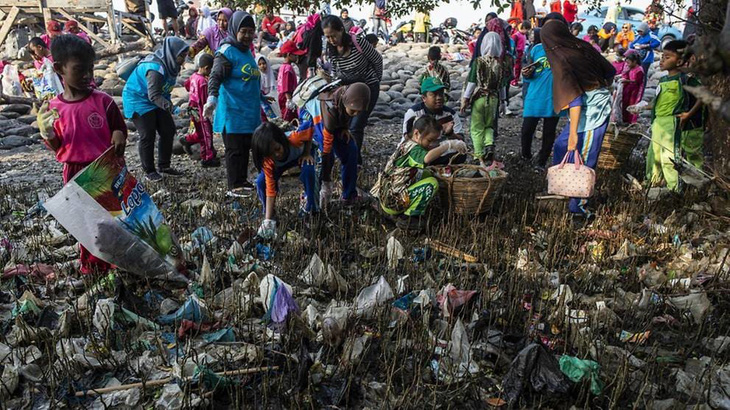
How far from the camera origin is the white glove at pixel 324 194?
3861 millimetres

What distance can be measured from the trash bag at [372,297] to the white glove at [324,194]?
1500 mm

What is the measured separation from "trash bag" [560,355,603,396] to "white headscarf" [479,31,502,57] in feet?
13.2

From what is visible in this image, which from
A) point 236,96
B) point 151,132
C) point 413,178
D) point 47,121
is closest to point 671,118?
point 413,178

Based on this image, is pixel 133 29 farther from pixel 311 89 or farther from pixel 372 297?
pixel 372 297

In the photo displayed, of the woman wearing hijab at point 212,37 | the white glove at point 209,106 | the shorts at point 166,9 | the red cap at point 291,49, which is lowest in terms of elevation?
the white glove at point 209,106

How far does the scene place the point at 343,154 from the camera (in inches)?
156

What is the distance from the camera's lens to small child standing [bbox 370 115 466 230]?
3.49m

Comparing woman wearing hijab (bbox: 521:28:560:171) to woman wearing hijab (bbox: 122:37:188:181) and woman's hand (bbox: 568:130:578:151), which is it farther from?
woman wearing hijab (bbox: 122:37:188:181)

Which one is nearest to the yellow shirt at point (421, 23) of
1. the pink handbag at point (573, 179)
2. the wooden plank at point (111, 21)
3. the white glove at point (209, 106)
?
the wooden plank at point (111, 21)

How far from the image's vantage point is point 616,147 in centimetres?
489

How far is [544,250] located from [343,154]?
62.9 inches

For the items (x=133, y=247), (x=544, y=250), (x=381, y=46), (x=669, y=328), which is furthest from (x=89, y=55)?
(x=381, y=46)

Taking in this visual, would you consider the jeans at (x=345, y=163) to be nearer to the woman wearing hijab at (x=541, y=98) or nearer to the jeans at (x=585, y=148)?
the jeans at (x=585, y=148)

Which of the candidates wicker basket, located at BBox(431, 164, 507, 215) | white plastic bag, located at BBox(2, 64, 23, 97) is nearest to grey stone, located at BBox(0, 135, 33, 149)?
white plastic bag, located at BBox(2, 64, 23, 97)
